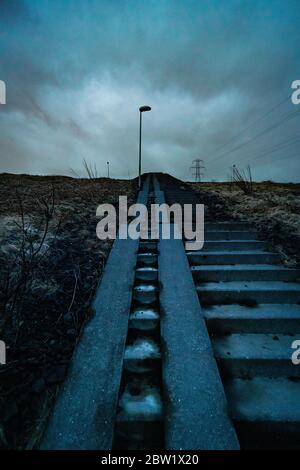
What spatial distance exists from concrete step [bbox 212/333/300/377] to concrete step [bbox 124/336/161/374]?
465mm

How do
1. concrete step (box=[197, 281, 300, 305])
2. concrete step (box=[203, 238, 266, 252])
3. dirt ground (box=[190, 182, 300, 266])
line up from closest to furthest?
concrete step (box=[197, 281, 300, 305]), dirt ground (box=[190, 182, 300, 266]), concrete step (box=[203, 238, 266, 252])

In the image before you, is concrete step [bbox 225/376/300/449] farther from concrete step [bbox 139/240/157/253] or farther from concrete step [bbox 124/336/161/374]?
concrete step [bbox 139/240/157/253]

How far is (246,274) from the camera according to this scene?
2.81 meters

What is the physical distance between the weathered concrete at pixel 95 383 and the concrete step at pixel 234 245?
1595 millimetres

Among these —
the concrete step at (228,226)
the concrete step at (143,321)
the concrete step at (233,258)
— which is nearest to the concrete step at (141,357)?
the concrete step at (143,321)

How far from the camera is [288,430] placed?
1404 mm

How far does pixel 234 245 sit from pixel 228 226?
0.77 meters

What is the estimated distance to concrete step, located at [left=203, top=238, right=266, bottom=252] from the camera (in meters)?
3.54

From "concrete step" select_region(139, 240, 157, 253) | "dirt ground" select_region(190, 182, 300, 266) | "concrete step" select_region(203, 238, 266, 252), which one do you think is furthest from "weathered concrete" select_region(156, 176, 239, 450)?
"dirt ground" select_region(190, 182, 300, 266)

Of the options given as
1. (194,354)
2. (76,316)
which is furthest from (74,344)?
(194,354)

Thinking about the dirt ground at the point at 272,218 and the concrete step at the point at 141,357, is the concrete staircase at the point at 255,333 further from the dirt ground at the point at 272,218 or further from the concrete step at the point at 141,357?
the concrete step at the point at 141,357

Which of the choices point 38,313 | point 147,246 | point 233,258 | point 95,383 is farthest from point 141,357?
point 147,246

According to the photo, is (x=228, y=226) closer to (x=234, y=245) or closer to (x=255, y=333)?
(x=234, y=245)
